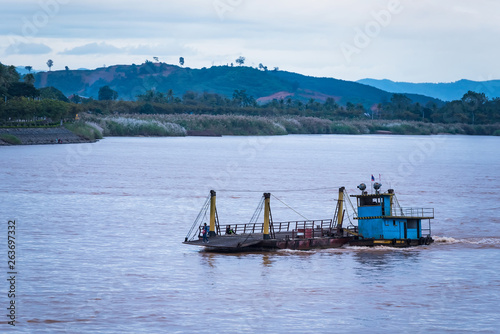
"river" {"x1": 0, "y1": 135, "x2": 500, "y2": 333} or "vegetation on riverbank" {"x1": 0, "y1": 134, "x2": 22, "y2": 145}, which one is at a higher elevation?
"vegetation on riverbank" {"x1": 0, "y1": 134, "x2": 22, "y2": 145}

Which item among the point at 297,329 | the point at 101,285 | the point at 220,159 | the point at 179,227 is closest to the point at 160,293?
the point at 101,285

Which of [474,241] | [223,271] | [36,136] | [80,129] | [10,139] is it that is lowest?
[223,271]

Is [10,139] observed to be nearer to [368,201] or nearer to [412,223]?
[368,201]

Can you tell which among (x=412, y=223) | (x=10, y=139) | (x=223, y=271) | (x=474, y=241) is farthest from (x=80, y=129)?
(x=223, y=271)

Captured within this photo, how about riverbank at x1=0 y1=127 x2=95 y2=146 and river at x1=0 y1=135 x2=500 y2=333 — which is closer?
river at x1=0 y1=135 x2=500 y2=333

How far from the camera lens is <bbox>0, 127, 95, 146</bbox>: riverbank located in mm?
169375

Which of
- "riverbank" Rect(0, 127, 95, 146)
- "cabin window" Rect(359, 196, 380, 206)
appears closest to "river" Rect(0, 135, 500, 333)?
"cabin window" Rect(359, 196, 380, 206)

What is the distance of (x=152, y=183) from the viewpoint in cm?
9362

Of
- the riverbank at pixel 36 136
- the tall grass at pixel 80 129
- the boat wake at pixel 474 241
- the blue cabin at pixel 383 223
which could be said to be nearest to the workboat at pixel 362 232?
the blue cabin at pixel 383 223

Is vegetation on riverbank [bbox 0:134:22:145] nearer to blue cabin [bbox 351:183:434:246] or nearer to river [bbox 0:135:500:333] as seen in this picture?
river [bbox 0:135:500:333]

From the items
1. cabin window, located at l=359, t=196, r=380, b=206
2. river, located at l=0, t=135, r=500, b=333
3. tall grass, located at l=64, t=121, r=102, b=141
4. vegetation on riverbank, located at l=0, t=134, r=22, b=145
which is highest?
tall grass, located at l=64, t=121, r=102, b=141

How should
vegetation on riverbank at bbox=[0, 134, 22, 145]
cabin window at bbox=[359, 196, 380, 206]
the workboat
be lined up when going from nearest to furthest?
the workboat, cabin window at bbox=[359, 196, 380, 206], vegetation on riverbank at bbox=[0, 134, 22, 145]

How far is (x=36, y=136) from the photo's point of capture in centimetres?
17750

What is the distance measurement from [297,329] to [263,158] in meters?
120
